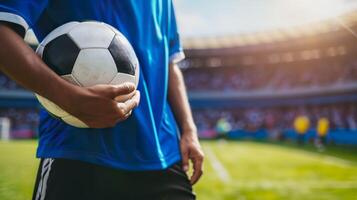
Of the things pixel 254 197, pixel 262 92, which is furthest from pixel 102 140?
pixel 262 92

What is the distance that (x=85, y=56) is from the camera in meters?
1.38

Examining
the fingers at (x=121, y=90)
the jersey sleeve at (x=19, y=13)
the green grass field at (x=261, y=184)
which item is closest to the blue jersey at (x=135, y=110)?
the jersey sleeve at (x=19, y=13)

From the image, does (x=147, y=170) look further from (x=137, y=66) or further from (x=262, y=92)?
(x=262, y=92)

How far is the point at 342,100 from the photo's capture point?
30.8 meters

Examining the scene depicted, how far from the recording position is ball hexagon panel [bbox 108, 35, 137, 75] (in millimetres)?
1430

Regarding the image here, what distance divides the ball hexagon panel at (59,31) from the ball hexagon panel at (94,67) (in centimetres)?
10

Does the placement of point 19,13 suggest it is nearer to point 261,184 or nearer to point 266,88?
point 261,184

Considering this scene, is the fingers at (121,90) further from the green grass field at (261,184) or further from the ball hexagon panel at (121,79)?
the green grass field at (261,184)

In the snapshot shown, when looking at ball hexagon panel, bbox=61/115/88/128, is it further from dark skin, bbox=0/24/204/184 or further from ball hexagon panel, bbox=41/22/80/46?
ball hexagon panel, bbox=41/22/80/46

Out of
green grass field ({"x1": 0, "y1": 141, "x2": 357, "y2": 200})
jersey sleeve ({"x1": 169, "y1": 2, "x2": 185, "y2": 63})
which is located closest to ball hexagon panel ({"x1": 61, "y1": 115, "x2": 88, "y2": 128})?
jersey sleeve ({"x1": 169, "y1": 2, "x2": 185, "y2": 63})

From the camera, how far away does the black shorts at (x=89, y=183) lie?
1390mm

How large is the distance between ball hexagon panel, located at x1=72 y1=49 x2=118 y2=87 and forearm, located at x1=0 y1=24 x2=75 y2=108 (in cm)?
15

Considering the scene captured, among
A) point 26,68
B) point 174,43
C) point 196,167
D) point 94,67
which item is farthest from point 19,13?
point 196,167

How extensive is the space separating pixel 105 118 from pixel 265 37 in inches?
1422
